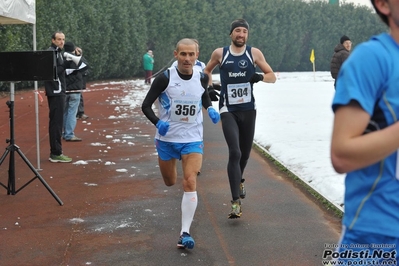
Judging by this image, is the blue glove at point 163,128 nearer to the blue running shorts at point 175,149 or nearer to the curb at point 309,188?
the blue running shorts at point 175,149

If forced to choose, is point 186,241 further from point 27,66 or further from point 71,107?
point 71,107

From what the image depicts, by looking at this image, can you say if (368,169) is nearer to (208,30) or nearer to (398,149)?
(398,149)

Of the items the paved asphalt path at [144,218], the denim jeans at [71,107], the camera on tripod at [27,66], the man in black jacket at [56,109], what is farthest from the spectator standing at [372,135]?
the denim jeans at [71,107]

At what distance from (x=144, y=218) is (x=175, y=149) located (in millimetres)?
1284

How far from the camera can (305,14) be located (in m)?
82.8

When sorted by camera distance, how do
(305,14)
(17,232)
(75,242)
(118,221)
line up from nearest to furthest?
(75,242) → (17,232) → (118,221) → (305,14)

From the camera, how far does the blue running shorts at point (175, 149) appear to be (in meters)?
6.15

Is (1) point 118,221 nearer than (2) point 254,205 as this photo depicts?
Yes

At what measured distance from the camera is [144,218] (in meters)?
7.19

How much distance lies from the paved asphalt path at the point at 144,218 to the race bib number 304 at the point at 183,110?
1.12 metres

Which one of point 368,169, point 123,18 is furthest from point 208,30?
point 368,169

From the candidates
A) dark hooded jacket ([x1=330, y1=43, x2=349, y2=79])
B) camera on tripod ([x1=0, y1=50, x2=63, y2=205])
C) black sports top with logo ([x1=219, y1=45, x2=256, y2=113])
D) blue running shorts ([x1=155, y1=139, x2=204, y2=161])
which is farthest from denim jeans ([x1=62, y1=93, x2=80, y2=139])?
blue running shorts ([x1=155, y1=139, x2=204, y2=161])

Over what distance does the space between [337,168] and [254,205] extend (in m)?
5.86

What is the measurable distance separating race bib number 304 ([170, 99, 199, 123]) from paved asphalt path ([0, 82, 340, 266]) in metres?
1.12
